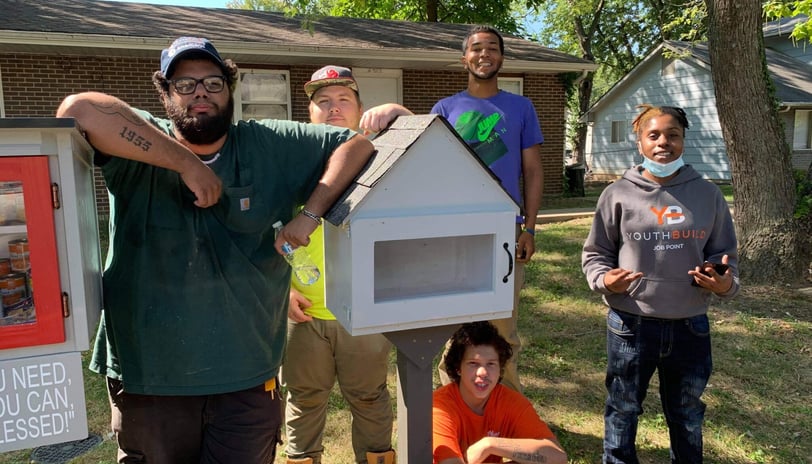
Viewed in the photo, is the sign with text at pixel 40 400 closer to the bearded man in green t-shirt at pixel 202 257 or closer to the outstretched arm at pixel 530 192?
the bearded man in green t-shirt at pixel 202 257

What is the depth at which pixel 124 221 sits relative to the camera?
4.97 ft

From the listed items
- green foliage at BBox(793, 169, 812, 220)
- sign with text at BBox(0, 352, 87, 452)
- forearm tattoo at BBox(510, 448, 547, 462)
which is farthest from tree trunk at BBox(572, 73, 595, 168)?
sign with text at BBox(0, 352, 87, 452)

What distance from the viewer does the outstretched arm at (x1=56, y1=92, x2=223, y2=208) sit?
1.32 m

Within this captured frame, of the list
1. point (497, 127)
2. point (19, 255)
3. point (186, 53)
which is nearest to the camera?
point (19, 255)

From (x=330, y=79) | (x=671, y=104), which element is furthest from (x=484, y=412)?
(x=671, y=104)

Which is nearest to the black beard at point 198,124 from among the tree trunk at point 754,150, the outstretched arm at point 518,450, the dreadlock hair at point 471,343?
the dreadlock hair at point 471,343

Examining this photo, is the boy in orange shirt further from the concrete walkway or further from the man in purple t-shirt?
the concrete walkway

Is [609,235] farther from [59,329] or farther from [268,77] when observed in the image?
[268,77]

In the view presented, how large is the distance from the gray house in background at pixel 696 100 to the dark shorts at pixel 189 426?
1555cm

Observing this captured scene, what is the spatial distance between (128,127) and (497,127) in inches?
70.6

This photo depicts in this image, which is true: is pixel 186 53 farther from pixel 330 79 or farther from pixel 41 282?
pixel 330 79

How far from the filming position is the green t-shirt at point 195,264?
1505 millimetres

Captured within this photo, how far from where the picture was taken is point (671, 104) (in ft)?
57.1

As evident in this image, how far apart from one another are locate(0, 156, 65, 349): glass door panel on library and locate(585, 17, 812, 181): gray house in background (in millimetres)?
15843
